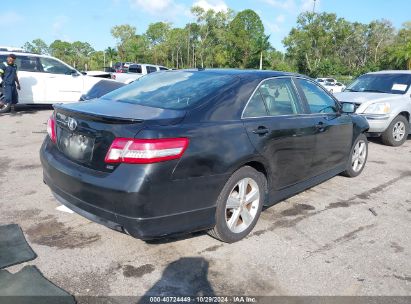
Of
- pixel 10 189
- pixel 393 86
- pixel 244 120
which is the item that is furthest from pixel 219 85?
pixel 393 86

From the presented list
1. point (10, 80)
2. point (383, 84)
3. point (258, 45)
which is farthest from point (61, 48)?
point (383, 84)

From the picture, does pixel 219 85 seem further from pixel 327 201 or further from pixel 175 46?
pixel 175 46

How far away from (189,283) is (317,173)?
246 centimetres

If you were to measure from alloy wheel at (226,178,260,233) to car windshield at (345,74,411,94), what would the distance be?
6514mm

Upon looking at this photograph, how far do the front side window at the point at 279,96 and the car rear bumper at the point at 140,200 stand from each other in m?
1.12

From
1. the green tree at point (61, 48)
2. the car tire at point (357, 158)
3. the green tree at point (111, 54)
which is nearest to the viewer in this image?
the car tire at point (357, 158)

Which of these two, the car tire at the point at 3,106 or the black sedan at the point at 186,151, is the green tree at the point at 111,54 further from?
the black sedan at the point at 186,151

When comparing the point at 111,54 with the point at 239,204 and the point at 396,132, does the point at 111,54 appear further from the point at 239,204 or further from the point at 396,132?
the point at 239,204

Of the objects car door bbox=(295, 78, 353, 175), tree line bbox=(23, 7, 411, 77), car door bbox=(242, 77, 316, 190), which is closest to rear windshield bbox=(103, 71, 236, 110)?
car door bbox=(242, 77, 316, 190)

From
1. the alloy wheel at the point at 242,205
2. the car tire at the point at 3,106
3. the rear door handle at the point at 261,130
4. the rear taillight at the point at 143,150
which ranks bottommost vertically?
the alloy wheel at the point at 242,205

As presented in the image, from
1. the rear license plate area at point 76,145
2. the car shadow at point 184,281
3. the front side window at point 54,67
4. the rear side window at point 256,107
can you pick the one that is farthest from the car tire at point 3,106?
the car shadow at point 184,281

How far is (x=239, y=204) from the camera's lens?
361 cm

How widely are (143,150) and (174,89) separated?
1.21 m

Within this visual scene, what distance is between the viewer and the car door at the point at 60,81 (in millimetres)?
11328
